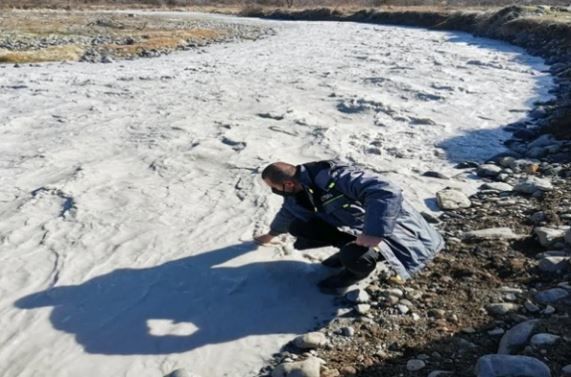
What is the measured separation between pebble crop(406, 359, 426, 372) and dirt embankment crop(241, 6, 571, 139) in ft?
21.9

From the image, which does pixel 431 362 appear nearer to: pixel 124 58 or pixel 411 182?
pixel 411 182

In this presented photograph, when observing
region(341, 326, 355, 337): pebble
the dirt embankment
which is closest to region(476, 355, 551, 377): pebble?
region(341, 326, 355, 337): pebble

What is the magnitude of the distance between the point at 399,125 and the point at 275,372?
745 centimetres

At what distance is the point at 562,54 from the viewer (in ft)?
65.4

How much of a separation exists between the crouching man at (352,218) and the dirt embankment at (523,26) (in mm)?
5932

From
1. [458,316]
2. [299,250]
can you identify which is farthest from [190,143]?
[458,316]

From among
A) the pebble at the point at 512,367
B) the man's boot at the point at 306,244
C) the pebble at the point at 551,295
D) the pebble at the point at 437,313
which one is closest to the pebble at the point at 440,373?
the pebble at the point at 512,367

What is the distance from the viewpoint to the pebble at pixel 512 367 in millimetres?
3621

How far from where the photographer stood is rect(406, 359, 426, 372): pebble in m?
4.14

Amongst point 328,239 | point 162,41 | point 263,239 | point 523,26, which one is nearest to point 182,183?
point 263,239

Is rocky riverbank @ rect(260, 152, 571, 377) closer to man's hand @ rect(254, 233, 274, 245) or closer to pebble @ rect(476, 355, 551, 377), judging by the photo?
pebble @ rect(476, 355, 551, 377)

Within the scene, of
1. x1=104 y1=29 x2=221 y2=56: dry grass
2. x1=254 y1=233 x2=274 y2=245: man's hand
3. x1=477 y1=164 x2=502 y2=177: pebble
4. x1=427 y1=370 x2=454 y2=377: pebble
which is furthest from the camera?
x1=104 y1=29 x2=221 y2=56: dry grass

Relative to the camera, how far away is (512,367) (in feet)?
12.0

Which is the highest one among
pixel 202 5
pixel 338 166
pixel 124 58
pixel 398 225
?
pixel 338 166
